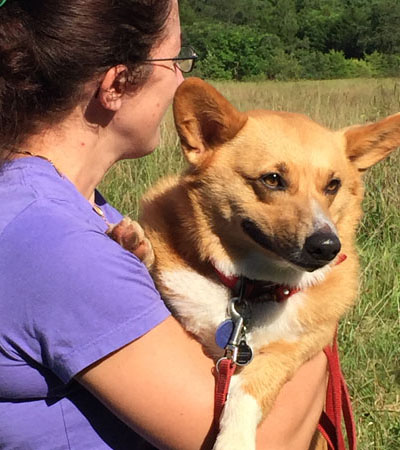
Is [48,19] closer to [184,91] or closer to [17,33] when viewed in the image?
[17,33]

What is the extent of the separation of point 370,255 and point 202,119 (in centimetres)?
205

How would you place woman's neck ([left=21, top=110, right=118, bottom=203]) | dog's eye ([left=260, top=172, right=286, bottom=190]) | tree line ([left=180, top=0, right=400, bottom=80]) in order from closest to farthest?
1. woman's neck ([left=21, top=110, right=118, bottom=203])
2. dog's eye ([left=260, top=172, right=286, bottom=190])
3. tree line ([left=180, top=0, right=400, bottom=80])

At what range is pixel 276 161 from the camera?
200cm

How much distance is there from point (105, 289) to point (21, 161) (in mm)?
348

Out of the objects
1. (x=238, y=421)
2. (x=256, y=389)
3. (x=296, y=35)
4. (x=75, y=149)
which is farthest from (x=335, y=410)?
(x=296, y=35)

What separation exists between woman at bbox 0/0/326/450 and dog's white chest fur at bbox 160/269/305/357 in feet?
0.98

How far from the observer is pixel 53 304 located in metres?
1.18

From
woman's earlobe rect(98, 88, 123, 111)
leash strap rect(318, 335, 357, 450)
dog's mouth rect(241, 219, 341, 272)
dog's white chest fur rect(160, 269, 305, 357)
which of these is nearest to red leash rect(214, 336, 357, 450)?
leash strap rect(318, 335, 357, 450)

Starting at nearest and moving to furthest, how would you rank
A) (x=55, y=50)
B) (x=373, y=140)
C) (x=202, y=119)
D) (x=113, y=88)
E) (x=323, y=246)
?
(x=55, y=50) < (x=113, y=88) < (x=323, y=246) < (x=202, y=119) < (x=373, y=140)

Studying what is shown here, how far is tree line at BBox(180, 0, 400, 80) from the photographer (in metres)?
20.3

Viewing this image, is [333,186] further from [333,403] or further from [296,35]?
[296,35]

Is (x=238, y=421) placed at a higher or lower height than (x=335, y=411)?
higher

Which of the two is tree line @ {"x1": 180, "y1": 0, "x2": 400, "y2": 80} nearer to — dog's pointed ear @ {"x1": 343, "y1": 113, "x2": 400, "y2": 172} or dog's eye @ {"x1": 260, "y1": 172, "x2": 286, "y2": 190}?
dog's pointed ear @ {"x1": 343, "y1": 113, "x2": 400, "y2": 172}

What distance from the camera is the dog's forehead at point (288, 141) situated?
201 centimetres
